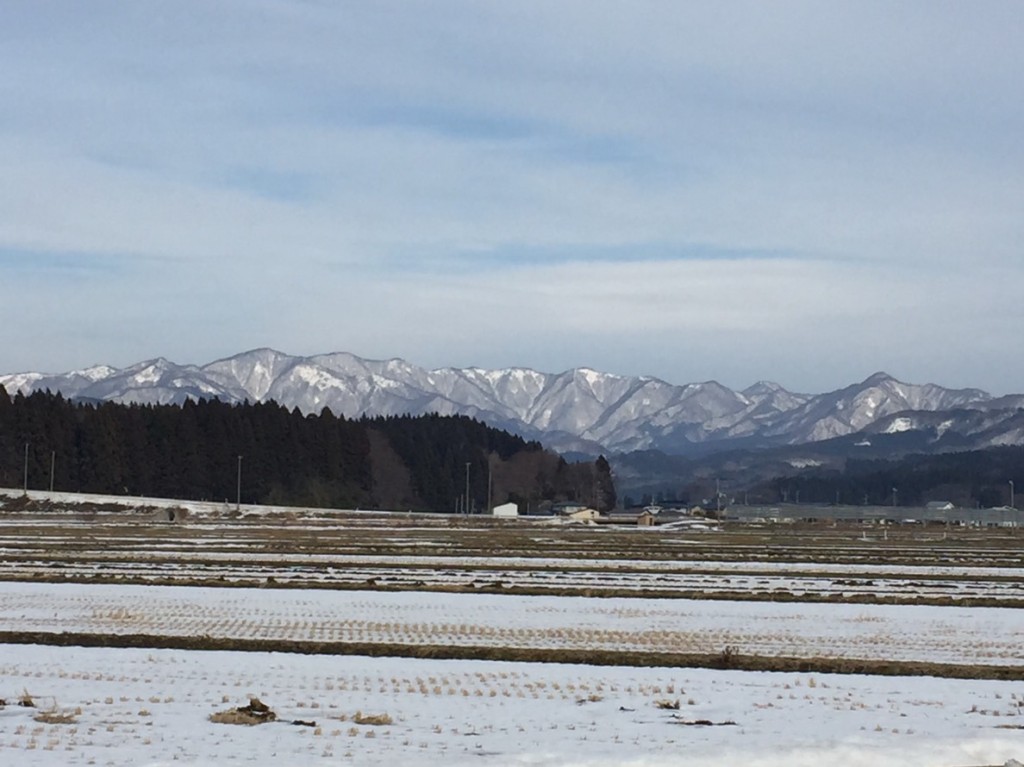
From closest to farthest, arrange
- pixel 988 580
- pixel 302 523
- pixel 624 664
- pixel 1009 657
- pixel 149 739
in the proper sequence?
1. pixel 149 739
2. pixel 624 664
3. pixel 1009 657
4. pixel 988 580
5. pixel 302 523

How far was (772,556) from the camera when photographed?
5744 centimetres

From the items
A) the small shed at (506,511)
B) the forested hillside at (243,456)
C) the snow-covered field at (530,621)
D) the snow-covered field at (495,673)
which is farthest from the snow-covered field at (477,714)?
the small shed at (506,511)

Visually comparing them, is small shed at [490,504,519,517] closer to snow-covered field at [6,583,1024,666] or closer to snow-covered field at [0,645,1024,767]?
snow-covered field at [6,583,1024,666]

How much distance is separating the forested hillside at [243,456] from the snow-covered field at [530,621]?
102 meters

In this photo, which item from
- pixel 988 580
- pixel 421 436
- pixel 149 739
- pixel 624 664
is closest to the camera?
pixel 149 739

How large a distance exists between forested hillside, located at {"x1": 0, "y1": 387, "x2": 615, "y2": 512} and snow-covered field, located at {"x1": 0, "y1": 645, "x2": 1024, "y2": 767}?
371 feet

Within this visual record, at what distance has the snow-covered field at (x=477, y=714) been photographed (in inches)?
508

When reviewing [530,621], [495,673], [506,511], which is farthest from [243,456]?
[495,673]

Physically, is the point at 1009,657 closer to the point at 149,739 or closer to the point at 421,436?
the point at 149,739

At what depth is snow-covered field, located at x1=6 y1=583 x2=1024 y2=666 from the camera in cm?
2292

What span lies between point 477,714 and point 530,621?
11.0m

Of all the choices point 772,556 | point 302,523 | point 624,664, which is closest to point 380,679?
point 624,664

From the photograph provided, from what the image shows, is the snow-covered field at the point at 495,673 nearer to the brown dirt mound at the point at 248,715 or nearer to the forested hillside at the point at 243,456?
the brown dirt mound at the point at 248,715

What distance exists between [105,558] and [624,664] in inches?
1134
